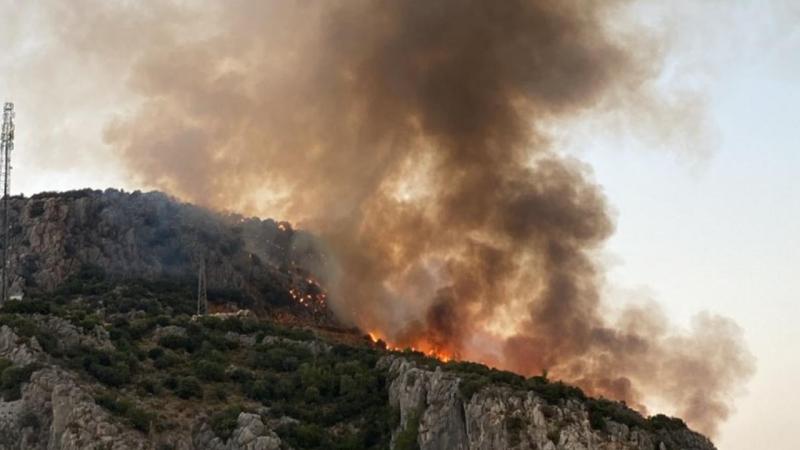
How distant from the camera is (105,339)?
377 ft

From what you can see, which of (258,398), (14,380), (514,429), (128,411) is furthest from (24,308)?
(514,429)

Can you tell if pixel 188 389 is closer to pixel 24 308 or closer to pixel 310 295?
pixel 24 308

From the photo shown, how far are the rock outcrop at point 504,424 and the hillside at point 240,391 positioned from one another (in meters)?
0.11

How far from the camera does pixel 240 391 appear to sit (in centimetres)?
11225

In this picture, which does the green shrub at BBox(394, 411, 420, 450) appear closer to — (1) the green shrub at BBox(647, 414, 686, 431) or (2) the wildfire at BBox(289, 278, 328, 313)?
(1) the green shrub at BBox(647, 414, 686, 431)

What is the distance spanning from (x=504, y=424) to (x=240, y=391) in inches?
1049

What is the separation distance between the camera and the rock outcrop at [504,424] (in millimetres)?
97562

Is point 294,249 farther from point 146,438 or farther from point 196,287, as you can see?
point 146,438

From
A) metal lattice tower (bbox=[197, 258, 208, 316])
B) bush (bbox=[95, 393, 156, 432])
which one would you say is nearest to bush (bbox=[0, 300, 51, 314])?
bush (bbox=[95, 393, 156, 432])

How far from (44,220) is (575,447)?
88308 mm

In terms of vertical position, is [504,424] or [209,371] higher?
[209,371]

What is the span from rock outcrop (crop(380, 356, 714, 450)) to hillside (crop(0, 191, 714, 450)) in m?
0.11

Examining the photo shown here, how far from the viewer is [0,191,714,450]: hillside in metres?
98.1

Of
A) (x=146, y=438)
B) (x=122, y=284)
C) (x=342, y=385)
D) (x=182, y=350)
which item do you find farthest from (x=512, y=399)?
(x=122, y=284)
